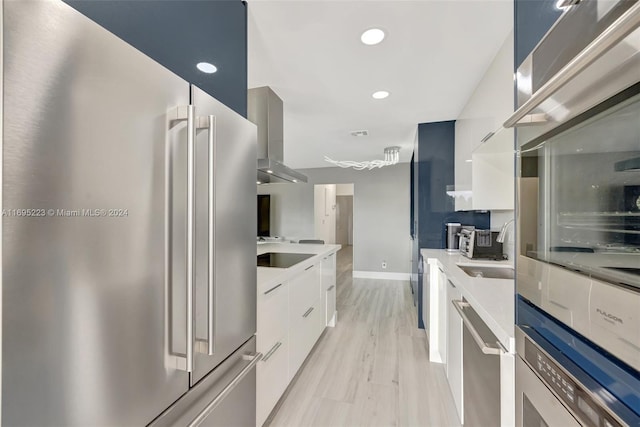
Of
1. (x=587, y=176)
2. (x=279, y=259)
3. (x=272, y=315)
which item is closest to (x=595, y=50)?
(x=587, y=176)

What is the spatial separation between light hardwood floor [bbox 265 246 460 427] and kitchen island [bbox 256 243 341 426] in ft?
0.56

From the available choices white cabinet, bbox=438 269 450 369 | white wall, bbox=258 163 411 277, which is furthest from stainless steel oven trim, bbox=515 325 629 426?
white wall, bbox=258 163 411 277

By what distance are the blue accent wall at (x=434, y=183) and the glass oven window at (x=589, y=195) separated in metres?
2.48

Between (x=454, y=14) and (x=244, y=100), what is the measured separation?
1207 millimetres

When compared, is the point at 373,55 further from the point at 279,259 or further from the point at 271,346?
the point at 271,346

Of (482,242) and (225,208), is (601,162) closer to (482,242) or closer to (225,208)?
(225,208)

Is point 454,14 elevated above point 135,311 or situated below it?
above

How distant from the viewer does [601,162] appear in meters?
0.53

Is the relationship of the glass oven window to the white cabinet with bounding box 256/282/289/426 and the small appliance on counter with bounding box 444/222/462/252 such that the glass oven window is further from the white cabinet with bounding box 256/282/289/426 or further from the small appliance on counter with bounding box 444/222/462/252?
the small appliance on counter with bounding box 444/222/462/252

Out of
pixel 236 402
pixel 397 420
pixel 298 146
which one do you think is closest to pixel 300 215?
pixel 298 146

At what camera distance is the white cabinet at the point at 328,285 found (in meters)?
2.75

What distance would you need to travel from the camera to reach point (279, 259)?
2.39m

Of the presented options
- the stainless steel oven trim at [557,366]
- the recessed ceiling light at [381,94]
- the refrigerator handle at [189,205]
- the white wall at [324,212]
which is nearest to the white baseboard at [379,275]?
the white wall at [324,212]

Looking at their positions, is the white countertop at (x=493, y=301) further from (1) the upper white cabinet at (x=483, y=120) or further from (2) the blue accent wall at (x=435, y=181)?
(2) the blue accent wall at (x=435, y=181)
